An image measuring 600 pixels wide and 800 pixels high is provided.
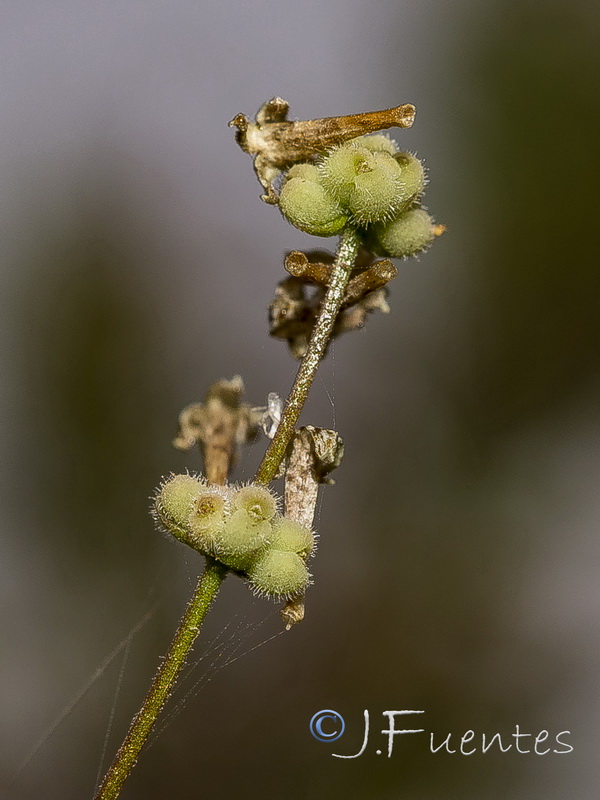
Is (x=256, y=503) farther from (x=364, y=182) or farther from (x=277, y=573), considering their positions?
(x=364, y=182)

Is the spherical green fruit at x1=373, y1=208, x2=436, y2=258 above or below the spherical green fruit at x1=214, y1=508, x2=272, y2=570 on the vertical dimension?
above

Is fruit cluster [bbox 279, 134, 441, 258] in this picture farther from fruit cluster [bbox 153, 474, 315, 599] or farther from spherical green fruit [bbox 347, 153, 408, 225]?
fruit cluster [bbox 153, 474, 315, 599]

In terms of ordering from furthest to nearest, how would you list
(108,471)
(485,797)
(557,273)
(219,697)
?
(557,273), (108,471), (219,697), (485,797)

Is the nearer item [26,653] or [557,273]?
[26,653]

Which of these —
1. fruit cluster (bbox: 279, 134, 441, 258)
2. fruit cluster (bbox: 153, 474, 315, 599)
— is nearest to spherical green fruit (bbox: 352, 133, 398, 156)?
fruit cluster (bbox: 279, 134, 441, 258)

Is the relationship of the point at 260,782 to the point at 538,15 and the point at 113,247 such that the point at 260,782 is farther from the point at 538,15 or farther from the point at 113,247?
the point at 538,15

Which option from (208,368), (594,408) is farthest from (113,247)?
(594,408)
